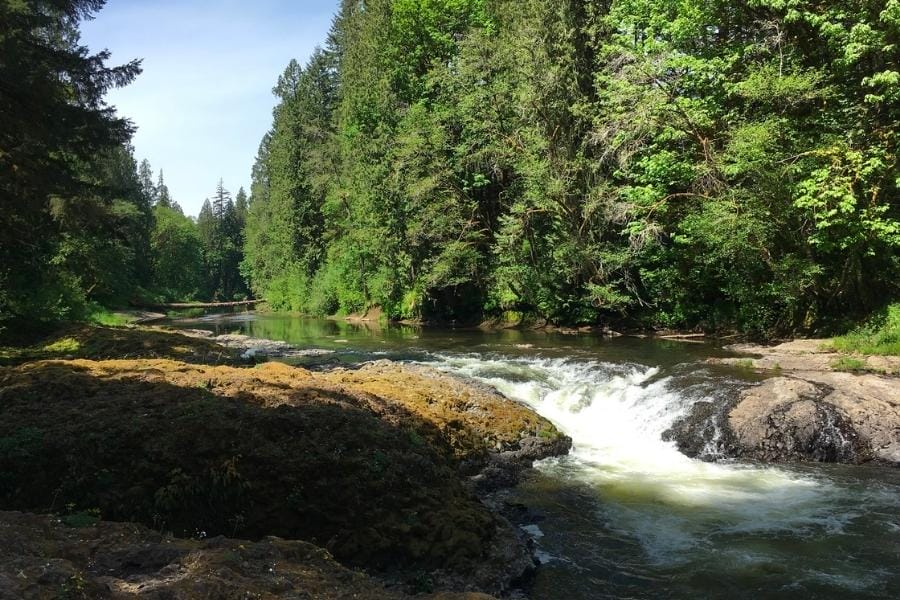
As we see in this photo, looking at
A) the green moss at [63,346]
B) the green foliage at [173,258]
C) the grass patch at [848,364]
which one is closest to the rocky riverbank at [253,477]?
the green moss at [63,346]

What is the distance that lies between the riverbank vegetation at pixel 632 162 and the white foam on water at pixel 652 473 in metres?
7.82

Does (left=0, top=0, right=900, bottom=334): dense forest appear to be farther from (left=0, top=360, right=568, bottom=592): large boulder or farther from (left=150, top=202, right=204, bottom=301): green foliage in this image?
(left=150, top=202, right=204, bottom=301): green foliage

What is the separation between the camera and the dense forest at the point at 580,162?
54.7ft

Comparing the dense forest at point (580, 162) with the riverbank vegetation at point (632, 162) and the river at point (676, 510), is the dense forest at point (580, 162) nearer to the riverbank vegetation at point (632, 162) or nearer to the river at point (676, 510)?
the riverbank vegetation at point (632, 162)

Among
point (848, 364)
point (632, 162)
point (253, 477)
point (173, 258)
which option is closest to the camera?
point (253, 477)

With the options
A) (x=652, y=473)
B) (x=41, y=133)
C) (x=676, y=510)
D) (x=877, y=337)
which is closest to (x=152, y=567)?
(x=676, y=510)

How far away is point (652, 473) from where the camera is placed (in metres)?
10.2

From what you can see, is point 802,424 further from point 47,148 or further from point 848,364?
point 47,148

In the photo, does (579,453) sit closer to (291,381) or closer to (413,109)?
(291,381)

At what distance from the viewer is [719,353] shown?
1853 cm

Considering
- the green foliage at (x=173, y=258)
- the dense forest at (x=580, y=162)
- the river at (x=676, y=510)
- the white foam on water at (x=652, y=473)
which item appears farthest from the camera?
the green foliage at (x=173, y=258)

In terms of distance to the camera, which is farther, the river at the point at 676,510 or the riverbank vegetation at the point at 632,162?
the riverbank vegetation at the point at 632,162

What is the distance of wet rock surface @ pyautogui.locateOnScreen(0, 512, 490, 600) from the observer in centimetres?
372

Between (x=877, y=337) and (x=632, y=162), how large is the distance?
36.7 ft
